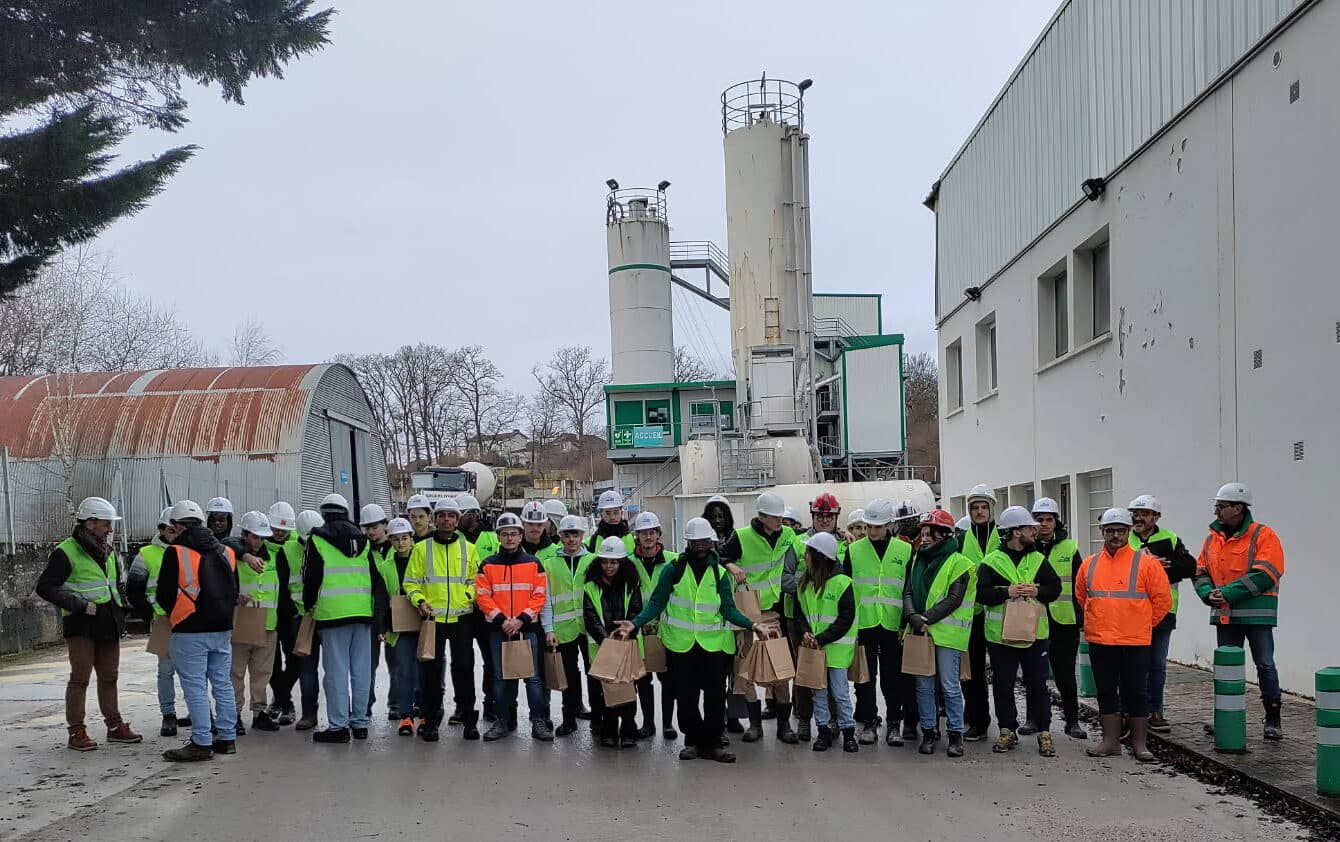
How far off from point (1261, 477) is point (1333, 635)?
1.75 m

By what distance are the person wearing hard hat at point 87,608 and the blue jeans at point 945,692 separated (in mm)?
6293

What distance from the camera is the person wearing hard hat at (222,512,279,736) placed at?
374 inches

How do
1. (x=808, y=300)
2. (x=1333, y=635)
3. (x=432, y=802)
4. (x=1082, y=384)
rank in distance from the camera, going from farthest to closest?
1. (x=808, y=300)
2. (x=1082, y=384)
3. (x=1333, y=635)
4. (x=432, y=802)

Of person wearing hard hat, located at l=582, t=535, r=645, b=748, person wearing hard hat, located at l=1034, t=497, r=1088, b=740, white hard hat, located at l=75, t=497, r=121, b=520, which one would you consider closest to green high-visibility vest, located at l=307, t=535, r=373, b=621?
white hard hat, located at l=75, t=497, r=121, b=520

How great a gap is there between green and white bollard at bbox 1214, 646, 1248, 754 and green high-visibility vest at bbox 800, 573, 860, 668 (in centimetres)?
256

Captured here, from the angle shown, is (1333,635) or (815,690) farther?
(1333,635)

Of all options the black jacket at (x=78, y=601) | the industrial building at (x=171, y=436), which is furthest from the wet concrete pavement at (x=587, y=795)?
the industrial building at (x=171, y=436)

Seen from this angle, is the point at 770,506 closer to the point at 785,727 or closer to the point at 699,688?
the point at 699,688

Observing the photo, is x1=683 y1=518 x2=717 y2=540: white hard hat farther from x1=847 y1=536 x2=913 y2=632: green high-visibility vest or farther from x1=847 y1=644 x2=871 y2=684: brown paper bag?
x1=847 y1=644 x2=871 y2=684: brown paper bag

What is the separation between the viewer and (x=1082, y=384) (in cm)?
1523

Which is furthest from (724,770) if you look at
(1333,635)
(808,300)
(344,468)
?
(808,300)

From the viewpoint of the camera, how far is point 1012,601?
840cm

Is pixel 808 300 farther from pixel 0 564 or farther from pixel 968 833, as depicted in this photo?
pixel 968 833

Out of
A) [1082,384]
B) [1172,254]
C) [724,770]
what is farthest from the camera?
[1082,384]
